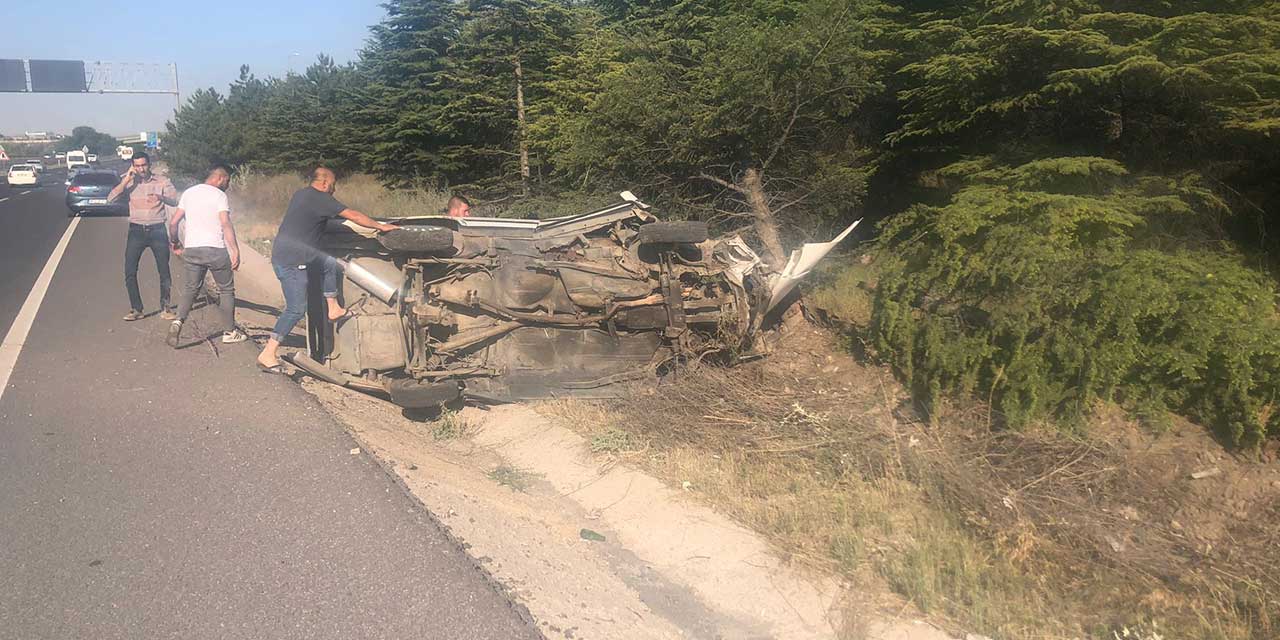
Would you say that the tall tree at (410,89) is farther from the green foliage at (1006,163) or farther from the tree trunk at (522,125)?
the green foliage at (1006,163)

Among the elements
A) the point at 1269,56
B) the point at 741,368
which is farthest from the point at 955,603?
the point at 1269,56

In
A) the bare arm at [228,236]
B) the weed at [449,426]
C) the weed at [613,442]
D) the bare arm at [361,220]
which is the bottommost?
the weed at [449,426]

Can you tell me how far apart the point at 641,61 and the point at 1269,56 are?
7.67 metres

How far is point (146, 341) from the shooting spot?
8.10 m

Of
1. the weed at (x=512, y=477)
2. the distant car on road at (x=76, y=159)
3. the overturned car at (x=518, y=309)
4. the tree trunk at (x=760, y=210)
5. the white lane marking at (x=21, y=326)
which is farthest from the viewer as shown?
the distant car on road at (x=76, y=159)

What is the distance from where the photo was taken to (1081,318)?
17.6 ft

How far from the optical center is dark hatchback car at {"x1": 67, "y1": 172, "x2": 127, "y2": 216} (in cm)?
2628

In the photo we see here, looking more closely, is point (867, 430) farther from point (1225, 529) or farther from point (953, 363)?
point (1225, 529)

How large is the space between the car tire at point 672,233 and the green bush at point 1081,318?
1.57 metres

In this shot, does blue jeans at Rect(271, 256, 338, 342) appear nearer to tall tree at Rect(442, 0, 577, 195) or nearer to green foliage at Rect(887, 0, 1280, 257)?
green foliage at Rect(887, 0, 1280, 257)

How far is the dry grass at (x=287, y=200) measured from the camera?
1866 cm

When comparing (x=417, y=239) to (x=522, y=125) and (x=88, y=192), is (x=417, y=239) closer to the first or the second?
(x=522, y=125)

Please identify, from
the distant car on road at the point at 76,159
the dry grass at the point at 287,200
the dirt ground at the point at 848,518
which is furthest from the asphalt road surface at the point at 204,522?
the distant car on road at the point at 76,159

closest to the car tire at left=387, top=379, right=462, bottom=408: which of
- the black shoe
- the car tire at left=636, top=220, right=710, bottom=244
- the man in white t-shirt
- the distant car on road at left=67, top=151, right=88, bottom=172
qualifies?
the car tire at left=636, top=220, right=710, bottom=244
